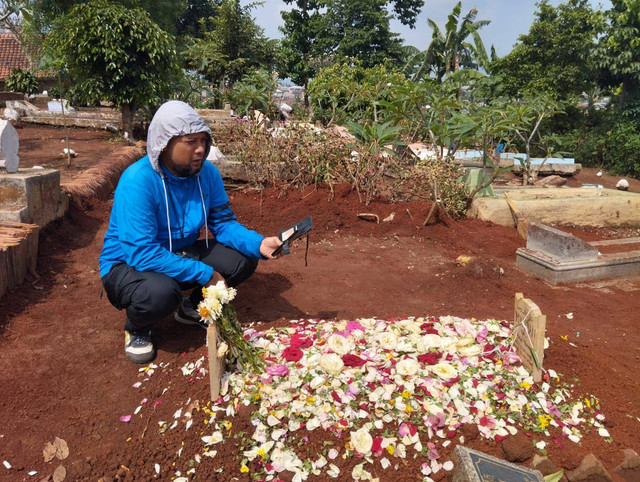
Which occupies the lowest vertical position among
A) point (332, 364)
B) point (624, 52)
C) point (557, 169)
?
point (332, 364)

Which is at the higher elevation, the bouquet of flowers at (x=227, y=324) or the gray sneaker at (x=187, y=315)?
the bouquet of flowers at (x=227, y=324)

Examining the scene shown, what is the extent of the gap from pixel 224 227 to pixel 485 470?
1912mm

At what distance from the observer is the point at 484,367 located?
224 cm

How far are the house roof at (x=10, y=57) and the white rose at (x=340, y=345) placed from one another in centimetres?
2739

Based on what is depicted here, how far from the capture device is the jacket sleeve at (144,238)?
2.31 m

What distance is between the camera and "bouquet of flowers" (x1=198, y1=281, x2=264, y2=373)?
2.04 metres

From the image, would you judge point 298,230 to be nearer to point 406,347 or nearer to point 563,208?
point 406,347

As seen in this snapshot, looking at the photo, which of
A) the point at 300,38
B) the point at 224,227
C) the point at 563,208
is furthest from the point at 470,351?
the point at 300,38

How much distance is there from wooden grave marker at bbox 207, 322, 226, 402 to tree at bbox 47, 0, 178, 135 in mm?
8669

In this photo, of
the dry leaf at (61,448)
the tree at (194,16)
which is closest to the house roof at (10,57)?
the tree at (194,16)

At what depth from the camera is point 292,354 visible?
2254 mm

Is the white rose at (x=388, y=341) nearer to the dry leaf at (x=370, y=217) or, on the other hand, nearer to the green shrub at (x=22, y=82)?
the dry leaf at (x=370, y=217)

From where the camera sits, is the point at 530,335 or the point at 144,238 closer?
the point at 530,335

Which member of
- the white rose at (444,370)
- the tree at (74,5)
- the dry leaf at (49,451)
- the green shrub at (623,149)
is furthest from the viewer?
the green shrub at (623,149)
